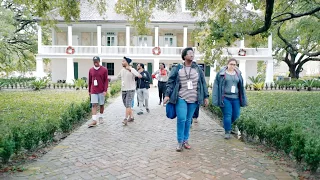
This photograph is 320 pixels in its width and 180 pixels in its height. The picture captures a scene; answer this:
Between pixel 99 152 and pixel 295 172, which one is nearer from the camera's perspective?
pixel 295 172

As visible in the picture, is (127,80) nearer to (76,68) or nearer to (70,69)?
(70,69)

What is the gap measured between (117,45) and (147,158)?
25484 mm

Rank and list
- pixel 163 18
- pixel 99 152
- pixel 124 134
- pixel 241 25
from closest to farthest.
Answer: pixel 99 152, pixel 124 134, pixel 241 25, pixel 163 18

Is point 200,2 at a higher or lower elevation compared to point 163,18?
lower

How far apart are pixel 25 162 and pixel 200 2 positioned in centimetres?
804

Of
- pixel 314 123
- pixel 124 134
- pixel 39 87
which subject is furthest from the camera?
pixel 39 87

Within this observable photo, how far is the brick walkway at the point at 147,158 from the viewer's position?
4188 mm

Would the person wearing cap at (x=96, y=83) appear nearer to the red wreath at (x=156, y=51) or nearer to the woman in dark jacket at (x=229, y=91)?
the woman in dark jacket at (x=229, y=91)

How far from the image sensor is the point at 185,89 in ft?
17.3

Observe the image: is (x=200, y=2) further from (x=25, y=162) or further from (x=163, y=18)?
(x=163, y=18)

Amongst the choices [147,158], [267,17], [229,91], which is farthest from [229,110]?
[267,17]

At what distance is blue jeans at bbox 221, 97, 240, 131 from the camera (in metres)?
6.18

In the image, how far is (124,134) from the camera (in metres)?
6.74

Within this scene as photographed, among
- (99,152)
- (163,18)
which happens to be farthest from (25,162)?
(163,18)
